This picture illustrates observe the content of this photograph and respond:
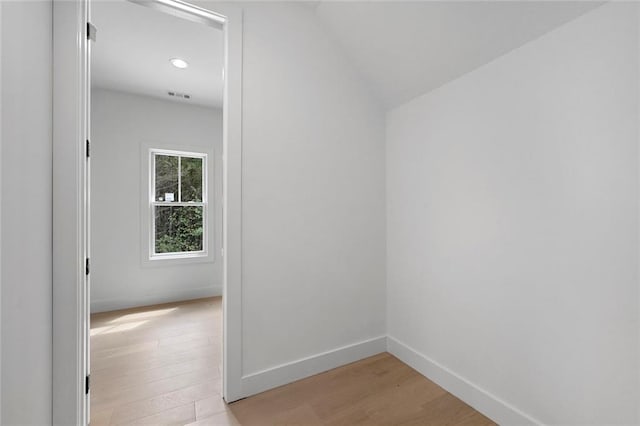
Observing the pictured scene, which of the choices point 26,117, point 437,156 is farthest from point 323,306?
point 26,117

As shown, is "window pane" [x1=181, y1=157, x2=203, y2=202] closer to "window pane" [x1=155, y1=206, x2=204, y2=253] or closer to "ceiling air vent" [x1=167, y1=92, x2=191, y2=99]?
"window pane" [x1=155, y1=206, x2=204, y2=253]

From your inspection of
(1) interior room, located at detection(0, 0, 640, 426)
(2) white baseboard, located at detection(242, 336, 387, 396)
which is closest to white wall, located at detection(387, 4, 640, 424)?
(1) interior room, located at detection(0, 0, 640, 426)

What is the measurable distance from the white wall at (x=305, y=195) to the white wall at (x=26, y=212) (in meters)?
0.96

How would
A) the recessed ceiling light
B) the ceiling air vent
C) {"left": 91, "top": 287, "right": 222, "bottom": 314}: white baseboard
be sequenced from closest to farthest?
1. the recessed ceiling light
2. {"left": 91, "top": 287, "right": 222, "bottom": 314}: white baseboard
3. the ceiling air vent

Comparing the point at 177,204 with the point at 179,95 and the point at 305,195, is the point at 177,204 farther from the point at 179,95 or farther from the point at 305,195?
the point at 305,195

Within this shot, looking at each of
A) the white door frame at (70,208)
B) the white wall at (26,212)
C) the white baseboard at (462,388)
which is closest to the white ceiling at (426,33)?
the white door frame at (70,208)

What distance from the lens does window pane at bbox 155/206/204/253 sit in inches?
158

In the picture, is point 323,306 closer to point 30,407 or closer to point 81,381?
A: point 81,381

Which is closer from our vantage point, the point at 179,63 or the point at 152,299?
the point at 179,63

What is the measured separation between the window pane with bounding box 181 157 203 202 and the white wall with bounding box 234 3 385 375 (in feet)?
8.67

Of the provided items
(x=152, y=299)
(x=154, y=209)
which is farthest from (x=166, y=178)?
(x=152, y=299)

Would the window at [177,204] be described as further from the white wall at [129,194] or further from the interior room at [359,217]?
the interior room at [359,217]

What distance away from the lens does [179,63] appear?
2.95 meters

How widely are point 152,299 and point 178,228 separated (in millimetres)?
1002
